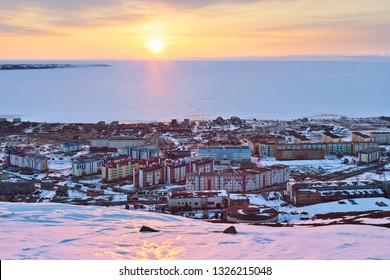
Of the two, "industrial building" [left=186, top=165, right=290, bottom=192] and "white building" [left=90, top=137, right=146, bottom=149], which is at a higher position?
"white building" [left=90, top=137, right=146, bottom=149]

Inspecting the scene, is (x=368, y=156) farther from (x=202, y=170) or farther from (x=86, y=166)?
(x=86, y=166)

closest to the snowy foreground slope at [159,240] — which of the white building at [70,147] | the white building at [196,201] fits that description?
the white building at [196,201]

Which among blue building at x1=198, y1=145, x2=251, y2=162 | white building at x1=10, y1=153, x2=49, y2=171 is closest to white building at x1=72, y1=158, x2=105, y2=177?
white building at x1=10, y1=153, x2=49, y2=171

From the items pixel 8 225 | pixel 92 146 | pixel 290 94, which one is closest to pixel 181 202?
pixel 8 225

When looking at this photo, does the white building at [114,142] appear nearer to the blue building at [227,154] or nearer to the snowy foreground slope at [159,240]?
the blue building at [227,154]

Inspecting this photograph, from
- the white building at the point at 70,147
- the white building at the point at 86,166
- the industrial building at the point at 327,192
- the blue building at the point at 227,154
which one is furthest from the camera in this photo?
the white building at the point at 70,147

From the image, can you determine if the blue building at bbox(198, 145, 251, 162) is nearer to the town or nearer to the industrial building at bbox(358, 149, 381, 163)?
the town
